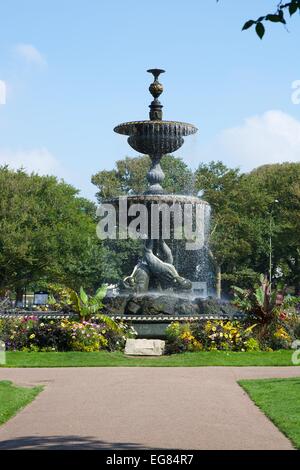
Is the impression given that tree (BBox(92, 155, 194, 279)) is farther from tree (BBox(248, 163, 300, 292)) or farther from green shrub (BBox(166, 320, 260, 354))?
green shrub (BBox(166, 320, 260, 354))

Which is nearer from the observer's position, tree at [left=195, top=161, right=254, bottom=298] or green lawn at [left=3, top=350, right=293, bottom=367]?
green lawn at [left=3, top=350, right=293, bottom=367]

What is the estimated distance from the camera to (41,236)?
4744cm

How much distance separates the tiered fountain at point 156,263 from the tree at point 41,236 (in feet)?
70.4

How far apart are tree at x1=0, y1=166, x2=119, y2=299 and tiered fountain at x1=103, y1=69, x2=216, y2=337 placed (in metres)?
21.4

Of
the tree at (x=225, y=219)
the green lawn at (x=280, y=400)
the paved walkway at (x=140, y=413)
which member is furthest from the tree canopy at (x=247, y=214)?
the green lawn at (x=280, y=400)

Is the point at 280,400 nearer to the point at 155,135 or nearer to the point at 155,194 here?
the point at 155,194

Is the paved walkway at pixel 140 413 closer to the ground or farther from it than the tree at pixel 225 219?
closer to the ground

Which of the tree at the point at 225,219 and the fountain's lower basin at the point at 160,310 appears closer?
the fountain's lower basin at the point at 160,310

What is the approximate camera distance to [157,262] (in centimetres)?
2541

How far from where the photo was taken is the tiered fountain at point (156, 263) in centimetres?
2352

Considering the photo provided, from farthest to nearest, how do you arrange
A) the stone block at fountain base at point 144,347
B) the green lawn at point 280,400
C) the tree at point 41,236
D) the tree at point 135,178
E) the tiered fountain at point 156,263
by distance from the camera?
the tree at point 135,178 < the tree at point 41,236 < the tiered fountain at point 156,263 < the stone block at fountain base at point 144,347 < the green lawn at point 280,400

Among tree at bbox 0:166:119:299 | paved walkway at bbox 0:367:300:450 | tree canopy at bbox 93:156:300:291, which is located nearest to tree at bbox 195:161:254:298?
tree canopy at bbox 93:156:300:291

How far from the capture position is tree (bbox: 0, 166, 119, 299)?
46750 millimetres

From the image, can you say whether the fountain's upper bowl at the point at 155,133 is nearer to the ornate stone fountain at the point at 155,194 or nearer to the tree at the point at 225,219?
the ornate stone fountain at the point at 155,194
